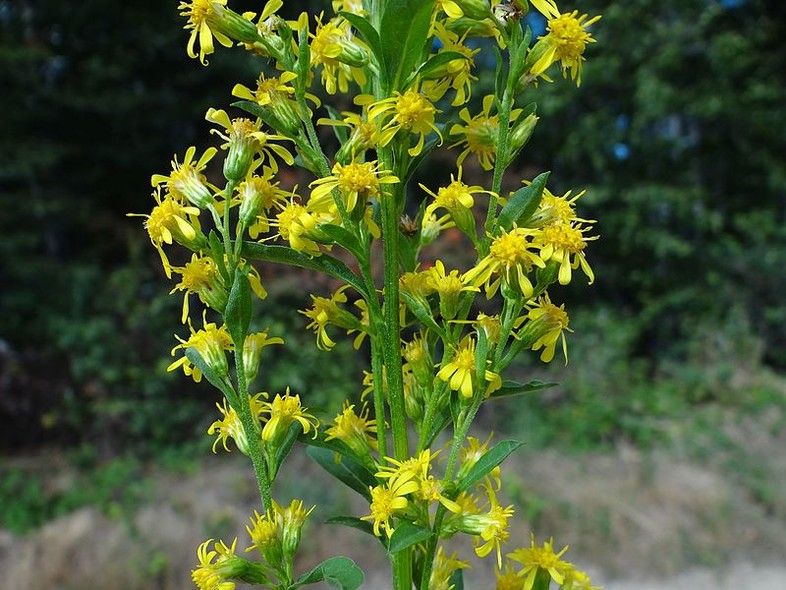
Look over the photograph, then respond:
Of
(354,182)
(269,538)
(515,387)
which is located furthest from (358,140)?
(269,538)

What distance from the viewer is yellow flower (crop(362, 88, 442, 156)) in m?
0.59

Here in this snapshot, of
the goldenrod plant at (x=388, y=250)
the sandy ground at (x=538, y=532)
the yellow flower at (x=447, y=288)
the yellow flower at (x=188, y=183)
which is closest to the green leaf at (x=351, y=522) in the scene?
the goldenrod plant at (x=388, y=250)

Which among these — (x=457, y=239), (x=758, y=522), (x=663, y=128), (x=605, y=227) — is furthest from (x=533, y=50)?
(x=663, y=128)

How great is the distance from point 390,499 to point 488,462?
0.29ft

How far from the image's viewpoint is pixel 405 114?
598 millimetres

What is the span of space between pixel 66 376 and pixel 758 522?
411 cm

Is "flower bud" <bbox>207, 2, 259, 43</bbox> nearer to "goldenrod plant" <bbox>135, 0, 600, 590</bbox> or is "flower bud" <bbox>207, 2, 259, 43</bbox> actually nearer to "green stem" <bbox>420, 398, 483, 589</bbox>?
"goldenrod plant" <bbox>135, 0, 600, 590</bbox>

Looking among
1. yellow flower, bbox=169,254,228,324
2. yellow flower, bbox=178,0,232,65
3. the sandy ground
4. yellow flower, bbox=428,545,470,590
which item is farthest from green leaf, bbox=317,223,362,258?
the sandy ground

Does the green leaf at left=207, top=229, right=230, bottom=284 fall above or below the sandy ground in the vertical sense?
above

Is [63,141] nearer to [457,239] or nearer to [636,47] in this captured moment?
[457,239]

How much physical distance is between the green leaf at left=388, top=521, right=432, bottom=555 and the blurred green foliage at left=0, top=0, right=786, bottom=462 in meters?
3.55

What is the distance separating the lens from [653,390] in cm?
523

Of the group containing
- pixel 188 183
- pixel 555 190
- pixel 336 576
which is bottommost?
pixel 555 190

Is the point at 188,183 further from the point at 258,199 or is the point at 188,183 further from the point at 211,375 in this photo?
the point at 211,375
